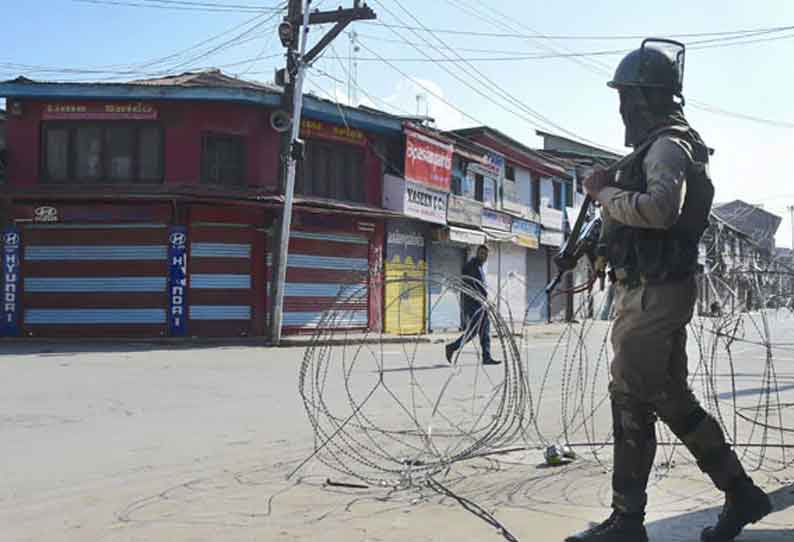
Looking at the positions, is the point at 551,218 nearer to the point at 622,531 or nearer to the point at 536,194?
the point at 536,194

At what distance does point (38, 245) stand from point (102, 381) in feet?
31.5

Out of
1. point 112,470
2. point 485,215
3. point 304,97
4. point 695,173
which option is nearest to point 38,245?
point 304,97

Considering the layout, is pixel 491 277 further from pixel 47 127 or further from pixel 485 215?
pixel 47 127

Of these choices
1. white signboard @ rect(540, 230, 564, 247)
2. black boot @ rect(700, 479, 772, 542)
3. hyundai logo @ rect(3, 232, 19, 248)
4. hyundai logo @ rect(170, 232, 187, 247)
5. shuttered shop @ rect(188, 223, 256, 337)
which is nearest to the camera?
black boot @ rect(700, 479, 772, 542)

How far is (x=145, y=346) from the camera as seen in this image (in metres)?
17.0

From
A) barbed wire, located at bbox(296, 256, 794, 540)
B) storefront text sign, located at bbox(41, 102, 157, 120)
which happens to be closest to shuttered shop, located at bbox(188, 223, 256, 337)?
storefront text sign, located at bbox(41, 102, 157, 120)

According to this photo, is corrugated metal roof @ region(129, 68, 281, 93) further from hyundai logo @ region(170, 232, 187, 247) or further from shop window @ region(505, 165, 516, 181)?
shop window @ region(505, 165, 516, 181)

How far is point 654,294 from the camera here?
3.16 metres

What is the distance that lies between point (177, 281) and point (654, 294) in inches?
648

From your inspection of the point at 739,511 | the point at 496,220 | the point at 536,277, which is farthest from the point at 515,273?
the point at 739,511

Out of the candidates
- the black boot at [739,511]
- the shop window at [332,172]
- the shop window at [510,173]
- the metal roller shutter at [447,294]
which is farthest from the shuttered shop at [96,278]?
the black boot at [739,511]

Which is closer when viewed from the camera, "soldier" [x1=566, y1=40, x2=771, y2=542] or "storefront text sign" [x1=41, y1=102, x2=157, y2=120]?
"soldier" [x1=566, y1=40, x2=771, y2=542]

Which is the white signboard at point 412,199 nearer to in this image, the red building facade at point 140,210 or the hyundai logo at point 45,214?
the red building facade at point 140,210

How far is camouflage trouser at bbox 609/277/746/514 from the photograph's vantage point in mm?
3148
